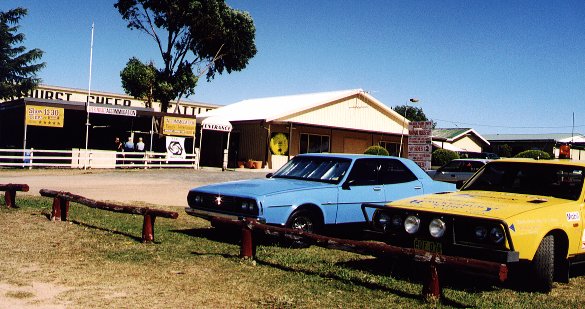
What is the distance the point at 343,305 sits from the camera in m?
4.83

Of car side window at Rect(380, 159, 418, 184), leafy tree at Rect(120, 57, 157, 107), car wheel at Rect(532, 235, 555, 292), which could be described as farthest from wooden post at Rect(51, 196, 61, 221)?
leafy tree at Rect(120, 57, 157, 107)

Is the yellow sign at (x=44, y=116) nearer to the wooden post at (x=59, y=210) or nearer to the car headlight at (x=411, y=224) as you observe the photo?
the wooden post at (x=59, y=210)

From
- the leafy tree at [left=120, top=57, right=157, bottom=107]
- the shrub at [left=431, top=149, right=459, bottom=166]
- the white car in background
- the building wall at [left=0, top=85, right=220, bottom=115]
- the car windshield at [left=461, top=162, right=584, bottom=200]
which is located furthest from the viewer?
the building wall at [left=0, top=85, right=220, bottom=115]

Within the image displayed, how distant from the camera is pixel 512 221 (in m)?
5.15

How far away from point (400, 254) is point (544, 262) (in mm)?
1465

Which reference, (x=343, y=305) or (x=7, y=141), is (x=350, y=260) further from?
(x=7, y=141)

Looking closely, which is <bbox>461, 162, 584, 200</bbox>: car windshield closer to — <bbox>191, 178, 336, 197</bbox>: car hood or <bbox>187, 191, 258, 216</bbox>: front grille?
<bbox>191, 178, 336, 197</bbox>: car hood

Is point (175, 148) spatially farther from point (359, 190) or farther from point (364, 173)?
point (359, 190)

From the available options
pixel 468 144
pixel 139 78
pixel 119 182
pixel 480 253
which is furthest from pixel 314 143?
pixel 480 253

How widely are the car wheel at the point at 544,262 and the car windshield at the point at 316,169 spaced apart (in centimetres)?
340

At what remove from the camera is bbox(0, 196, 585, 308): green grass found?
4946 mm

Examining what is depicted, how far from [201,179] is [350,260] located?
1487 cm

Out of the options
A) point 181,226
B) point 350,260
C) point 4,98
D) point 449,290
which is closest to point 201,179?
point 181,226

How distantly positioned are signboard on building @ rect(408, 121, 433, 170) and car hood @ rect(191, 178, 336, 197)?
609 cm
